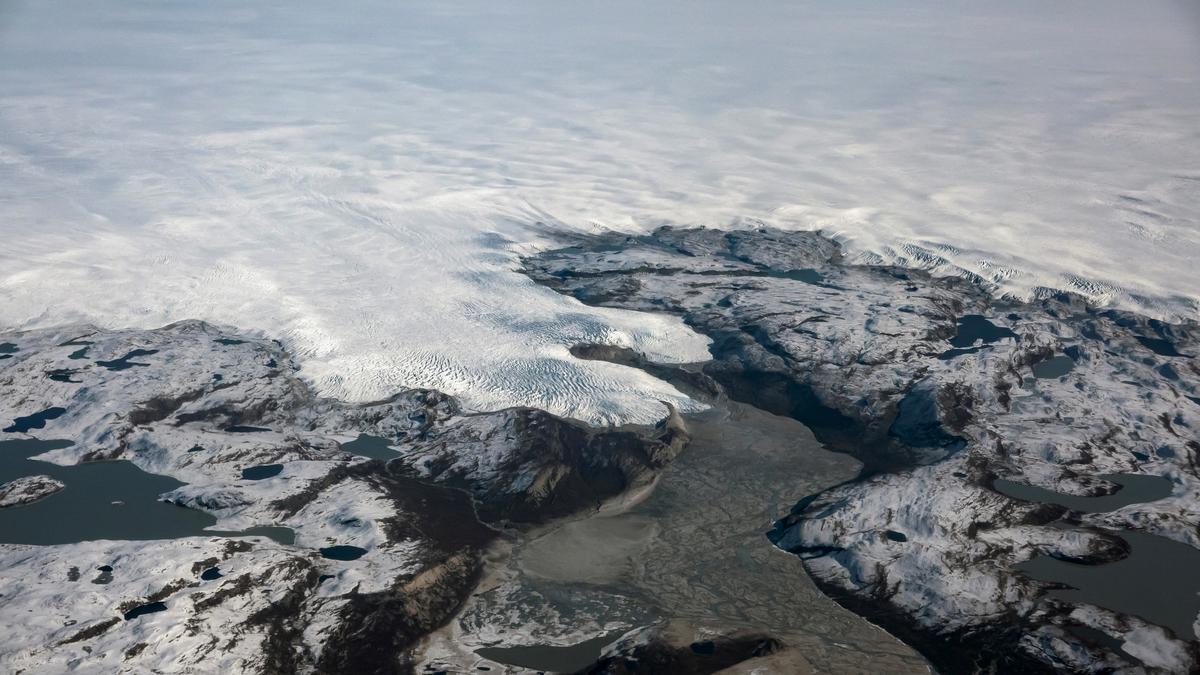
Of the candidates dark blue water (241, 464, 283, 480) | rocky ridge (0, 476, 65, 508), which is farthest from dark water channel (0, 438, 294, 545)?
dark blue water (241, 464, 283, 480)

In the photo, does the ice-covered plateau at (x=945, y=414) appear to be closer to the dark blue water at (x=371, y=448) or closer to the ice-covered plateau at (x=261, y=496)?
the ice-covered plateau at (x=261, y=496)

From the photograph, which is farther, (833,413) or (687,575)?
(833,413)

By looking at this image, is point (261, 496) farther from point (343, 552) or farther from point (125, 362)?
point (125, 362)

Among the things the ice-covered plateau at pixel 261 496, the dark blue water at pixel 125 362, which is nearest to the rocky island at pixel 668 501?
the ice-covered plateau at pixel 261 496

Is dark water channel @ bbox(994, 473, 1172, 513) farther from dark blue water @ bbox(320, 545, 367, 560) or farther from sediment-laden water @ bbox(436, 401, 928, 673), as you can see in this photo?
dark blue water @ bbox(320, 545, 367, 560)

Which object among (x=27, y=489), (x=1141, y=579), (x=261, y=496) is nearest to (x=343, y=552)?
(x=261, y=496)

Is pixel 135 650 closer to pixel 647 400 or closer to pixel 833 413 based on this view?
pixel 647 400

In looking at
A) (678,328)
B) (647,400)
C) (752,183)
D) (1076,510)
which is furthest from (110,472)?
(752,183)
